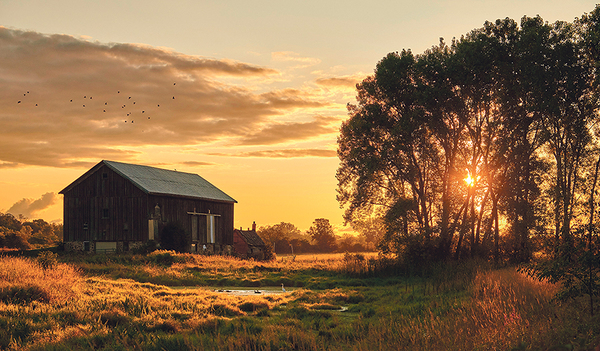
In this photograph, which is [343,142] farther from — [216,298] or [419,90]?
[216,298]

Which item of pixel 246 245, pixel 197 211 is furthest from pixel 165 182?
pixel 246 245

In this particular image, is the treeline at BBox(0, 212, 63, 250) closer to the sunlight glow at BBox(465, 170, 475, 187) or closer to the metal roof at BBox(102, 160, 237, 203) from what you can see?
the metal roof at BBox(102, 160, 237, 203)

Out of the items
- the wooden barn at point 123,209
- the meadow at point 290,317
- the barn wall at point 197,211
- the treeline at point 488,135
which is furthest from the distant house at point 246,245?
the meadow at point 290,317

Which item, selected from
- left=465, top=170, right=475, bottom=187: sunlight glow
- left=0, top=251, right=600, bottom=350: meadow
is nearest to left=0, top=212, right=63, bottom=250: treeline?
left=0, top=251, right=600, bottom=350: meadow

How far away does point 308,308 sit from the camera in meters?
18.1

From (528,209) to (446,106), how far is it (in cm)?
925

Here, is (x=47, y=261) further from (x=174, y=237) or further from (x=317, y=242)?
(x=317, y=242)

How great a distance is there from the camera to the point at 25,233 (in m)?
82.2

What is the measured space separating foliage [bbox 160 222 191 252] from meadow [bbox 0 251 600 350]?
28444mm

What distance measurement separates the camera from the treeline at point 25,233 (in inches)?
2598

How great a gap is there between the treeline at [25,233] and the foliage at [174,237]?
21235 mm

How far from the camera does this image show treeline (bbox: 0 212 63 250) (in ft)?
217

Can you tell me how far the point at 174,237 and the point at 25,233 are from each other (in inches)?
1623

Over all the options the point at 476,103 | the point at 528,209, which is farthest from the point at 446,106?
the point at 528,209
